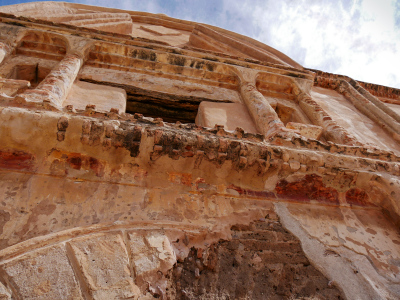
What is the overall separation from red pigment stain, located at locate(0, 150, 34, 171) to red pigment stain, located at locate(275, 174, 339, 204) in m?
2.36

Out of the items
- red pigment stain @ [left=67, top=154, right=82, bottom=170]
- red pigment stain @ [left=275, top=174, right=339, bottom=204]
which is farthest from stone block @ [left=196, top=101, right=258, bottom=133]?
red pigment stain @ [left=67, top=154, right=82, bottom=170]

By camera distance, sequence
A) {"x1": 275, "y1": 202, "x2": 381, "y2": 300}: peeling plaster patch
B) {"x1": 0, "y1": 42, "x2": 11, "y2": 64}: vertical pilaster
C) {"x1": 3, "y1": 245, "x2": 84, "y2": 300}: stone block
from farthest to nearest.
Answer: {"x1": 0, "y1": 42, "x2": 11, "y2": 64}: vertical pilaster → {"x1": 275, "y1": 202, "x2": 381, "y2": 300}: peeling plaster patch → {"x1": 3, "y1": 245, "x2": 84, "y2": 300}: stone block

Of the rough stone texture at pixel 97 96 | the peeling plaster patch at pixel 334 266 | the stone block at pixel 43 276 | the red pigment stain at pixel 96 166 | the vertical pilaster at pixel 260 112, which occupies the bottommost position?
the stone block at pixel 43 276

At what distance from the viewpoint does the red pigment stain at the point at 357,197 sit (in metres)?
3.05

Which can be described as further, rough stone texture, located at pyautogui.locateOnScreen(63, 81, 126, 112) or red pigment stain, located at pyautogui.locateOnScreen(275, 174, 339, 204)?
rough stone texture, located at pyautogui.locateOnScreen(63, 81, 126, 112)

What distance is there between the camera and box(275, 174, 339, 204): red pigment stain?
2.92m

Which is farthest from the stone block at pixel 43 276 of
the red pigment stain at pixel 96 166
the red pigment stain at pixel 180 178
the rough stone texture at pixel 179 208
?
the red pigment stain at pixel 180 178

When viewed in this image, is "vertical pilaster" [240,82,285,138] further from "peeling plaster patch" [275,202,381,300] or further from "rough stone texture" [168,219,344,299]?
"rough stone texture" [168,219,344,299]

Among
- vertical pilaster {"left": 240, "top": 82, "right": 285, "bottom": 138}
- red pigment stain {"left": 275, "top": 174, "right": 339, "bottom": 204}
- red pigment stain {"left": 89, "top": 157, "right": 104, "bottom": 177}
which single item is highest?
vertical pilaster {"left": 240, "top": 82, "right": 285, "bottom": 138}

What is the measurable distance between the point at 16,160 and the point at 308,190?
9.28 ft

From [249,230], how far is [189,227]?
55cm

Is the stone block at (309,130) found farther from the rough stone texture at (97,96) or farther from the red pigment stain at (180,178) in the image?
the rough stone texture at (97,96)

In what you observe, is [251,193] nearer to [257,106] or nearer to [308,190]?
[308,190]

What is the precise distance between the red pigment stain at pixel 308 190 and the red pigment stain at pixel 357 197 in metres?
0.17
